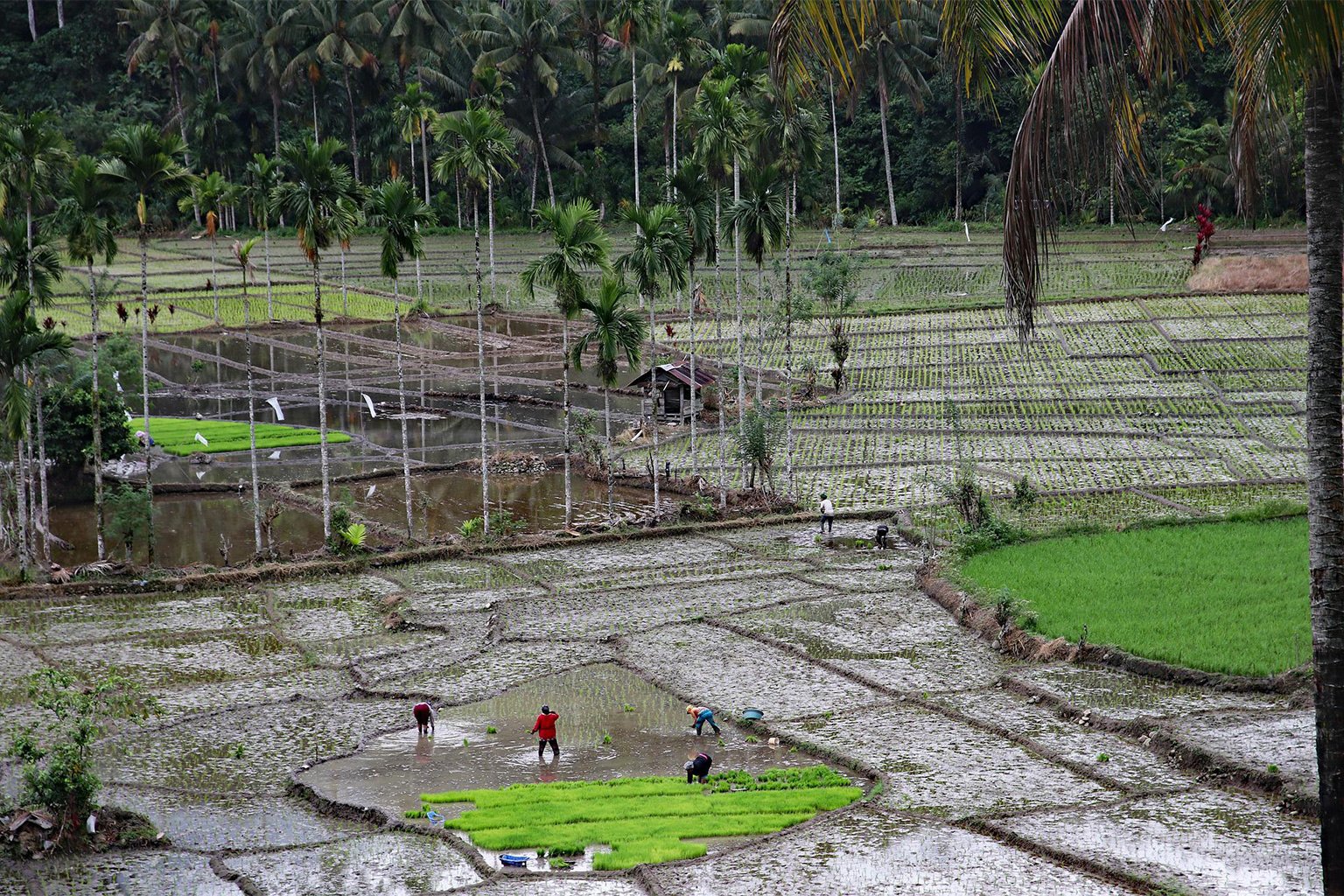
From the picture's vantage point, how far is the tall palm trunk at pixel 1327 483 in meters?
9.50

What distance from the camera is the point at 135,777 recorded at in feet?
55.8

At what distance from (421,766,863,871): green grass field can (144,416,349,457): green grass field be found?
24575mm

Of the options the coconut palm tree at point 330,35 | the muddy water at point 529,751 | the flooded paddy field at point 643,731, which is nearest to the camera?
the flooded paddy field at point 643,731

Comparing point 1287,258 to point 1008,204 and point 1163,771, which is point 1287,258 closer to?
point 1163,771

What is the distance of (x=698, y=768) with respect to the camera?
15.9 metres

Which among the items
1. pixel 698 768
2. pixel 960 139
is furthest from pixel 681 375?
pixel 960 139

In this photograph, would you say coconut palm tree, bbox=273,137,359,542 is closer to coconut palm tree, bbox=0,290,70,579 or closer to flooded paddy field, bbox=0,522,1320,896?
flooded paddy field, bbox=0,522,1320,896

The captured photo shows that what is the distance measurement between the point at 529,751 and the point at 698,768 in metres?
2.69

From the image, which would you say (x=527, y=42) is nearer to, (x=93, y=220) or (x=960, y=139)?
(x=960, y=139)

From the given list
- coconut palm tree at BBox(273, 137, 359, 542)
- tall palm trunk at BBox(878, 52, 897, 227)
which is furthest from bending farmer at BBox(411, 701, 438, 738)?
tall palm trunk at BBox(878, 52, 897, 227)

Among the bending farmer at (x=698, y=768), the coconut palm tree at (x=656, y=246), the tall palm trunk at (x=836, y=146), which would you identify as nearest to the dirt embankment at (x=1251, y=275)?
the tall palm trunk at (x=836, y=146)

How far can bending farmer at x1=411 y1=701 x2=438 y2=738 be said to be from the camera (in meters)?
18.0

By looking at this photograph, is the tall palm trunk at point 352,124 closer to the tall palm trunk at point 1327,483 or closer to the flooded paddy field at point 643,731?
the flooded paddy field at point 643,731

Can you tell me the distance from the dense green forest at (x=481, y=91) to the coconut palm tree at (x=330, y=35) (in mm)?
105
